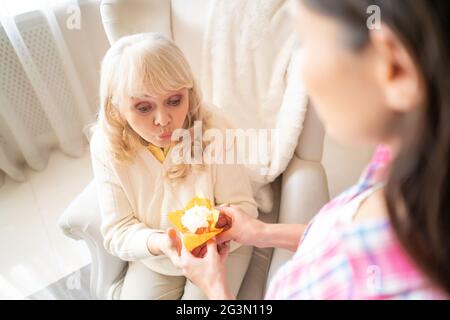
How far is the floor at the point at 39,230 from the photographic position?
1013 mm

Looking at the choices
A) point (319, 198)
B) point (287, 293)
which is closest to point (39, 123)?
point (319, 198)

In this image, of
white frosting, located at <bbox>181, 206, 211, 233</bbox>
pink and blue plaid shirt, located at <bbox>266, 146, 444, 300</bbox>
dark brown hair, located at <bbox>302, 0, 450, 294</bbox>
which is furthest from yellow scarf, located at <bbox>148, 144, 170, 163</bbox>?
A: dark brown hair, located at <bbox>302, 0, 450, 294</bbox>

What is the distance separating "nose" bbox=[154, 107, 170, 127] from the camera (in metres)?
0.77

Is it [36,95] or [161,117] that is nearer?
[161,117]

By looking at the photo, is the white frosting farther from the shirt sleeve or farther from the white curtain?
the white curtain

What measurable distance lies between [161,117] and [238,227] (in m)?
0.28

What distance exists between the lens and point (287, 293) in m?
0.58

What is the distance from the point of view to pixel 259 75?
1.05 meters

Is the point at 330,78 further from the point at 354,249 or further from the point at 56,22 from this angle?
the point at 56,22

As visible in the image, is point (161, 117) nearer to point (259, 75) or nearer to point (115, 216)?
point (115, 216)

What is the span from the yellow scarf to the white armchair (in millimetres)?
208

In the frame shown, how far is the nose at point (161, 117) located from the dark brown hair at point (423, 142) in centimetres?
45

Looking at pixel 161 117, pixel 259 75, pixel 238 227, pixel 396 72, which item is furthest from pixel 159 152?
pixel 396 72

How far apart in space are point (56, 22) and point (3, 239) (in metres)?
0.73
